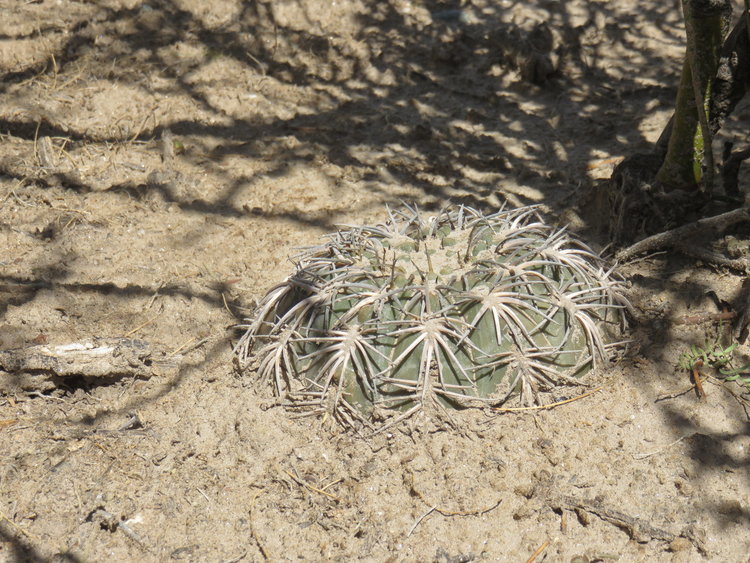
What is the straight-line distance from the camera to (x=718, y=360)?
3.07 m

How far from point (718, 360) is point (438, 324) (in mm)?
1170

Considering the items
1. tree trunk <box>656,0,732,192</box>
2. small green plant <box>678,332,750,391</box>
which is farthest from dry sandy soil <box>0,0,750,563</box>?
tree trunk <box>656,0,732,192</box>

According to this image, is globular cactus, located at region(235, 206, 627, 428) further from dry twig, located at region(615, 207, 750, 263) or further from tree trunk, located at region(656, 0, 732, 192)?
tree trunk, located at region(656, 0, 732, 192)

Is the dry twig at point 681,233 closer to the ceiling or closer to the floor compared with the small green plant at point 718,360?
closer to the ceiling

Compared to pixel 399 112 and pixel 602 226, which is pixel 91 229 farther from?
pixel 602 226

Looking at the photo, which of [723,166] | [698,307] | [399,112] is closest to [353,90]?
[399,112]

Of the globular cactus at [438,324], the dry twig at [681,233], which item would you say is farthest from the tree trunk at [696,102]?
the globular cactus at [438,324]

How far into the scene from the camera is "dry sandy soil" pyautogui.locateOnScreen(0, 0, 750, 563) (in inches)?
107

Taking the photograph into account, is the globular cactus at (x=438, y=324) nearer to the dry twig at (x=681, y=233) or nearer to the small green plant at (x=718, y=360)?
the small green plant at (x=718, y=360)

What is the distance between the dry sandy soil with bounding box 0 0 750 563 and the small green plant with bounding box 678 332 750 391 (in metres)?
0.05

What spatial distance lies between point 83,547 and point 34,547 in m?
0.16

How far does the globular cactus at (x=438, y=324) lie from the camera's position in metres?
2.88

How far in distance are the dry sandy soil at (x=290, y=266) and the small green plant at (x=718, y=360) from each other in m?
0.05

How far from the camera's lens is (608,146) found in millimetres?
5125
